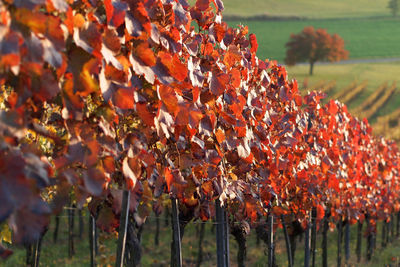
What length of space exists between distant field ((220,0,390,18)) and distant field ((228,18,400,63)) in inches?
157

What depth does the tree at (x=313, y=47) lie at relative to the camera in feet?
281

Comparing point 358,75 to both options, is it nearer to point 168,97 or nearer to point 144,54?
point 168,97

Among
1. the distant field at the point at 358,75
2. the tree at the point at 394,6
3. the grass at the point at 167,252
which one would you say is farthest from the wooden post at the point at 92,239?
the tree at the point at 394,6

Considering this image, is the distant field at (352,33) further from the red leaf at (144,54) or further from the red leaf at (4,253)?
the red leaf at (4,253)

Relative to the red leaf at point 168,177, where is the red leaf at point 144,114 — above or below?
above

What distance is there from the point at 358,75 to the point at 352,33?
47.2 feet

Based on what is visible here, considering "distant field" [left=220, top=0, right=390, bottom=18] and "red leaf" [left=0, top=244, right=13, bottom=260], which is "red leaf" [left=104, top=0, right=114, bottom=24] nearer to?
"red leaf" [left=0, top=244, right=13, bottom=260]

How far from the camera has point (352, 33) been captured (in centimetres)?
9506

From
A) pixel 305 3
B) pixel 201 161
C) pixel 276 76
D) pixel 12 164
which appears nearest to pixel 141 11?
pixel 12 164

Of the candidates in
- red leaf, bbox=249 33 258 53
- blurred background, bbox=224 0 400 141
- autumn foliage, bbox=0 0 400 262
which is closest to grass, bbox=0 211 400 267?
red leaf, bbox=249 33 258 53

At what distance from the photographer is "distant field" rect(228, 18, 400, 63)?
292ft

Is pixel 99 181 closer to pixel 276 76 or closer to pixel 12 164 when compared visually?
pixel 12 164

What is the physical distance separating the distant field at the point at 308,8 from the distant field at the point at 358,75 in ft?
45.9

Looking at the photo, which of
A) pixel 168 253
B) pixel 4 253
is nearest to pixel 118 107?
pixel 4 253
